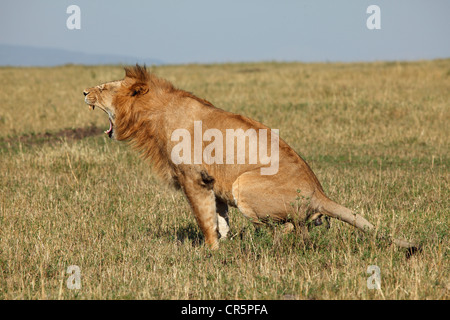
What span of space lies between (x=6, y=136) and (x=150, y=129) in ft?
36.2

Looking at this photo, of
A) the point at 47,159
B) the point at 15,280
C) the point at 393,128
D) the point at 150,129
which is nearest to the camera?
the point at 15,280

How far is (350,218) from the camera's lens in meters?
5.73

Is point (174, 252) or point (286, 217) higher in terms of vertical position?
point (286, 217)

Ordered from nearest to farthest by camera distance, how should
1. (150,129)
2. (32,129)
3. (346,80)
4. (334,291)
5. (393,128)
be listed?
(334,291)
(150,129)
(393,128)
(32,129)
(346,80)

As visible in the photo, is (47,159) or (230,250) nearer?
(230,250)

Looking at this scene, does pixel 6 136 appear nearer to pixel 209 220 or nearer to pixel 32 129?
pixel 32 129

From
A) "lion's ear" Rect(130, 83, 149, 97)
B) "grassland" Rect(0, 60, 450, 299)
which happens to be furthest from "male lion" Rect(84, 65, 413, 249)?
"grassland" Rect(0, 60, 450, 299)

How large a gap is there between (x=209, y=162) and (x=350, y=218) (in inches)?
67.8

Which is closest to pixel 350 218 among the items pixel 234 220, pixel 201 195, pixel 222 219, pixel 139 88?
pixel 201 195

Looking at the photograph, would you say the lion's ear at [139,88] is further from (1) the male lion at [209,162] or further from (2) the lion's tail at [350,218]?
(2) the lion's tail at [350,218]

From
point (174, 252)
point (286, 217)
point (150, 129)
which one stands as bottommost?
point (174, 252)

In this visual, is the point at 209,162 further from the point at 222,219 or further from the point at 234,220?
the point at 234,220
